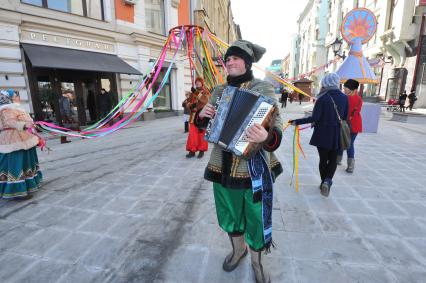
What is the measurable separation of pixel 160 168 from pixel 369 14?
1013 centimetres

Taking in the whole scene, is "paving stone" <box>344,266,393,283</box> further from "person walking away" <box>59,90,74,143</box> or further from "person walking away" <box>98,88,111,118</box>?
"person walking away" <box>98,88,111,118</box>

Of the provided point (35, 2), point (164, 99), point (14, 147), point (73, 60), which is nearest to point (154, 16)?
point (164, 99)

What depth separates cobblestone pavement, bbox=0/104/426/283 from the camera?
217 centimetres

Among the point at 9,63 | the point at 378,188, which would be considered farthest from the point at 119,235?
the point at 9,63

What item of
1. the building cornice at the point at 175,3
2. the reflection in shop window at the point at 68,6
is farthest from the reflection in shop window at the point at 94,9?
the building cornice at the point at 175,3

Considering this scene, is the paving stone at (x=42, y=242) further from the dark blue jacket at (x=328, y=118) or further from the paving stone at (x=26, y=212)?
the dark blue jacket at (x=328, y=118)

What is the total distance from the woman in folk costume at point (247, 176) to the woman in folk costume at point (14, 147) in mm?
3040

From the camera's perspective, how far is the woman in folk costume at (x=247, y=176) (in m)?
1.81

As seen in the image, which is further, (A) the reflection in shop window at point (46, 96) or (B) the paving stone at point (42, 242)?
(A) the reflection in shop window at point (46, 96)

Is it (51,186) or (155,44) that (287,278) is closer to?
(51,186)

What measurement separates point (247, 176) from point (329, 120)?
88.5 inches

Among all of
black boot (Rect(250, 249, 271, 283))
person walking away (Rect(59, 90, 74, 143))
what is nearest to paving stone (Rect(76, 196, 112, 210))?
black boot (Rect(250, 249, 271, 283))

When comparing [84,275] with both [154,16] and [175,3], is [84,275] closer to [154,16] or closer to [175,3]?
[154,16]

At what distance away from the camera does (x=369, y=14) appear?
932 centimetres
